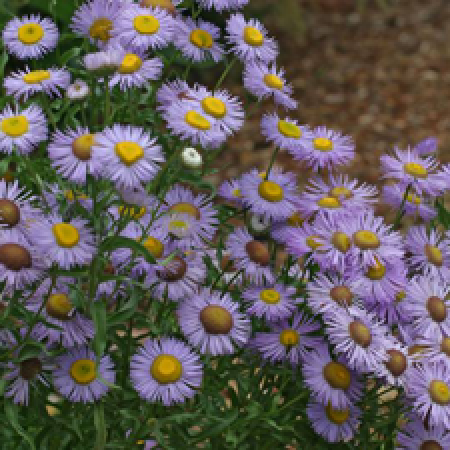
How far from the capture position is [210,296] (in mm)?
1329

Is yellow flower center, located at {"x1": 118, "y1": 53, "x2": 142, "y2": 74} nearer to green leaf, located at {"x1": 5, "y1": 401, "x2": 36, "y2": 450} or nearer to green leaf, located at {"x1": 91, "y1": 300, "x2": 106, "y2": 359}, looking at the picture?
green leaf, located at {"x1": 91, "y1": 300, "x2": 106, "y2": 359}

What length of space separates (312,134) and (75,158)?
20.1 inches

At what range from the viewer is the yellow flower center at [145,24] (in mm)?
1300

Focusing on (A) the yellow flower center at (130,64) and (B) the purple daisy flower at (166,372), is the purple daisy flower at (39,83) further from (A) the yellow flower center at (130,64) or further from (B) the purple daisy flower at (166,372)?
(B) the purple daisy flower at (166,372)

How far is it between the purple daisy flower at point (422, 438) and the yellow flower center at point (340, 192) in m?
0.39

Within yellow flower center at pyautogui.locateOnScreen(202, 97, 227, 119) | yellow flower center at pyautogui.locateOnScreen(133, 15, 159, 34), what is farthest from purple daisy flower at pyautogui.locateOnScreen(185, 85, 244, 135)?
yellow flower center at pyautogui.locateOnScreen(133, 15, 159, 34)

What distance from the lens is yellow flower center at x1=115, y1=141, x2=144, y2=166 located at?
111cm

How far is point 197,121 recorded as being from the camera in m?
1.23

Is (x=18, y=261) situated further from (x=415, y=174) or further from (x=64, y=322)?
(x=415, y=174)

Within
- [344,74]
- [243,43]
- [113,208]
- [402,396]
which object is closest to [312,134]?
[243,43]

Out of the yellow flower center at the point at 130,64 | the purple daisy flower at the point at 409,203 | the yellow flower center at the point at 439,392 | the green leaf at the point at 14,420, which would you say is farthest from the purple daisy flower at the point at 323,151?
the green leaf at the point at 14,420

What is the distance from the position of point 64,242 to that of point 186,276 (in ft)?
0.77

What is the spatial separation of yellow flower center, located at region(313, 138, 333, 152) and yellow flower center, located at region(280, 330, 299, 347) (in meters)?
0.35

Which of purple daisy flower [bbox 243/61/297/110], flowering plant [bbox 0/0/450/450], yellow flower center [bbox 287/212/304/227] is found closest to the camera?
flowering plant [bbox 0/0/450/450]
